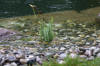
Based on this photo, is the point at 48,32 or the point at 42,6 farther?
the point at 42,6

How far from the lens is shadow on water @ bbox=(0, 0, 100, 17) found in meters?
11.6

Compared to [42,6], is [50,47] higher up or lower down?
higher up

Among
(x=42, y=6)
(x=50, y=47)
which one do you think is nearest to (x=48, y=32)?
(x=50, y=47)

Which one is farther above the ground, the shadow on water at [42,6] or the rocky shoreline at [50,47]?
the rocky shoreline at [50,47]

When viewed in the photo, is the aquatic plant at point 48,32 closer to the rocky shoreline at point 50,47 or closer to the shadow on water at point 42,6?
the rocky shoreline at point 50,47

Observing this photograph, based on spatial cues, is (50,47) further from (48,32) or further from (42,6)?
(42,6)

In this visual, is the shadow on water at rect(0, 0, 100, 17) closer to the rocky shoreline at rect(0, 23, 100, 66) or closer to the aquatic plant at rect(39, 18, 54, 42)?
the rocky shoreline at rect(0, 23, 100, 66)

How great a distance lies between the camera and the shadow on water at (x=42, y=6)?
38.2ft

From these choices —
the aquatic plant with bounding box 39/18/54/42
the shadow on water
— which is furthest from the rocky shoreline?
the shadow on water

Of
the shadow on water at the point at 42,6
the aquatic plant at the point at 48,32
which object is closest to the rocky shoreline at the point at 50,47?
the aquatic plant at the point at 48,32

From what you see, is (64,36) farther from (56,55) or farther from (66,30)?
(56,55)

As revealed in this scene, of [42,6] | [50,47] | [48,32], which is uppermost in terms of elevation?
[48,32]

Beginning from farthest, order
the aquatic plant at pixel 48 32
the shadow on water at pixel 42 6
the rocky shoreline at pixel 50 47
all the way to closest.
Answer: the shadow on water at pixel 42 6, the aquatic plant at pixel 48 32, the rocky shoreline at pixel 50 47

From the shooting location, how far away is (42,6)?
12367 millimetres
